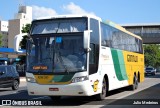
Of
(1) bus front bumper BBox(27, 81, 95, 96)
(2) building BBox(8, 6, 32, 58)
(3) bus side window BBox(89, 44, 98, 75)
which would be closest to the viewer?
(1) bus front bumper BBox(27, 81, 95, 96)

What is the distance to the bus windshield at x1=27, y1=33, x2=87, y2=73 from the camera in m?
13.1

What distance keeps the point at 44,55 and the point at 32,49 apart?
1.94 feet

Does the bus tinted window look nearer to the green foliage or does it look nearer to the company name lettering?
the company name lettering

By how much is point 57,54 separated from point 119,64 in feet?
19.0

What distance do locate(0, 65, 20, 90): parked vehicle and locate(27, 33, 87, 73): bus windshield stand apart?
9.47 m

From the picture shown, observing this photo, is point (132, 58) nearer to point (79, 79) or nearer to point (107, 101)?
point (107, 101)

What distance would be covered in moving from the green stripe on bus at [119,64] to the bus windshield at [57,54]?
4017 millimetres

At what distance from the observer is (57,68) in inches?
514

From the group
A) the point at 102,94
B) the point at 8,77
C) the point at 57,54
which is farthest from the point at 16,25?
the point at 57,54

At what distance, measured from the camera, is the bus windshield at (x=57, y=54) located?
13055 millimetres

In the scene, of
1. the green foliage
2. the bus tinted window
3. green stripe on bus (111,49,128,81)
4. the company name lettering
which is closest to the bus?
the bus tinted window

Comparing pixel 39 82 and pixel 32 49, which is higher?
pixel 32 49

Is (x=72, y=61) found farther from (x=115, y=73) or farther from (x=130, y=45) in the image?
(x=130, y=45)

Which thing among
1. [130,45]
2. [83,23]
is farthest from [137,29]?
[83,23]
